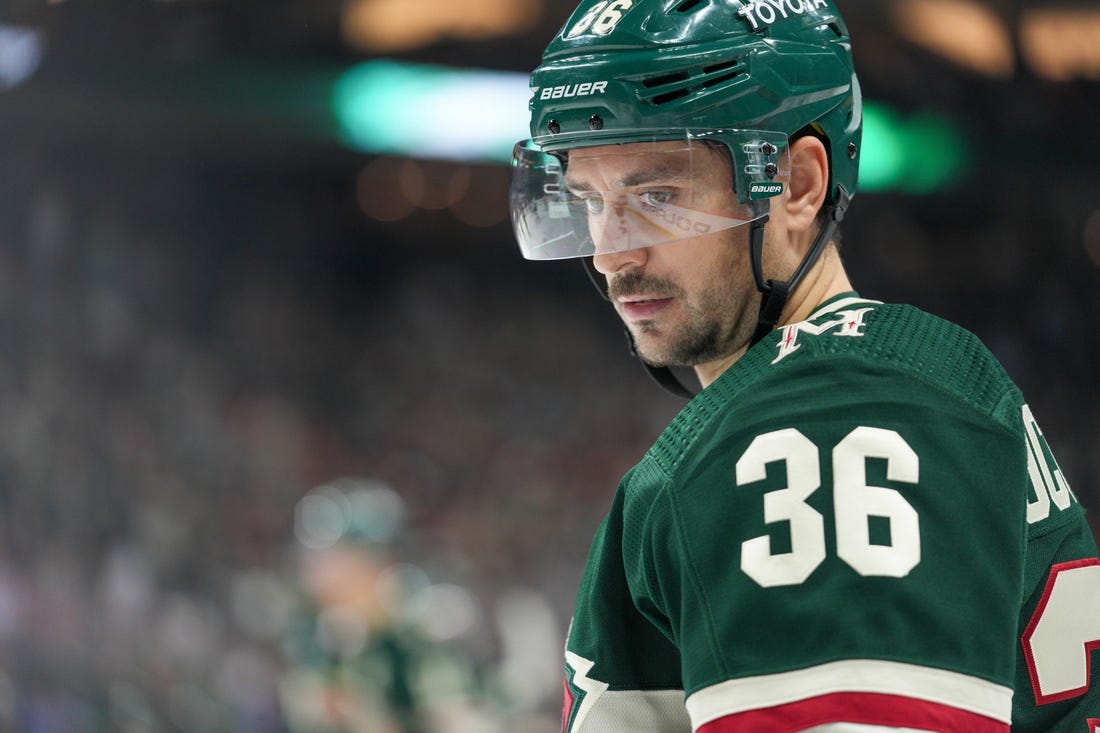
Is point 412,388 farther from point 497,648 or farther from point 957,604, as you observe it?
point 957,604

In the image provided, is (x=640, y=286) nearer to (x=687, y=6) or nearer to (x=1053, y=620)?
(x=687, y=6)

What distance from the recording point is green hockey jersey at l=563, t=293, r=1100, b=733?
83 centimetres

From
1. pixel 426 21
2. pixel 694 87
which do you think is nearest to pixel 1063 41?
pixel 426 21

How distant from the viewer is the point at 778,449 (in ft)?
2.94

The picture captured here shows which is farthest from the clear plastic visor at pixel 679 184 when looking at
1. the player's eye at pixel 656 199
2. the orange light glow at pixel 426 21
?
the orange light glow at pixel 426 21

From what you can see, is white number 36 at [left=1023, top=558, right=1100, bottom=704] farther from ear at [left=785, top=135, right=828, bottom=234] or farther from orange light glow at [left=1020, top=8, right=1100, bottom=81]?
orange light glow at [left=1020, top=8, right=1100, bottom=81]

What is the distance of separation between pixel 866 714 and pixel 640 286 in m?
0.55

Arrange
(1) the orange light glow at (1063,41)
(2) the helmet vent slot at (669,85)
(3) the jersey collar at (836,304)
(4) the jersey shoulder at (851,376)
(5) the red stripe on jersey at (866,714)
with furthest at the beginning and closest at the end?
(1) the orange light glow at (1063,41) → (2) the helmet vent slot at (669,85) → (3) the jersey collar at (836,304) → (4) the jersey shoulder at (851,376) → (5) the red stripe on jersey at (866,714)

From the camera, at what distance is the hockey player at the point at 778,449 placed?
2.76 feet

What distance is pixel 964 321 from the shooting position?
5371 mm

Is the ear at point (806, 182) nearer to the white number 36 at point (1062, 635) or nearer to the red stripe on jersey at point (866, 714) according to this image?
the white number 36 at point (1062, 635)

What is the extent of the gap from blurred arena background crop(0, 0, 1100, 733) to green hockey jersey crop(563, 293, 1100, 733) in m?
3.39

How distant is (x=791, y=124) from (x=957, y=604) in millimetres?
575

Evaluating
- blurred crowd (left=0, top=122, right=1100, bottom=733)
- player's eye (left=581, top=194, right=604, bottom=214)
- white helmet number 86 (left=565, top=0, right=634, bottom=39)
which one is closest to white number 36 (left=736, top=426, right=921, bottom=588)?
player's eye (left=581, top=194, right=604, bottom=214)
